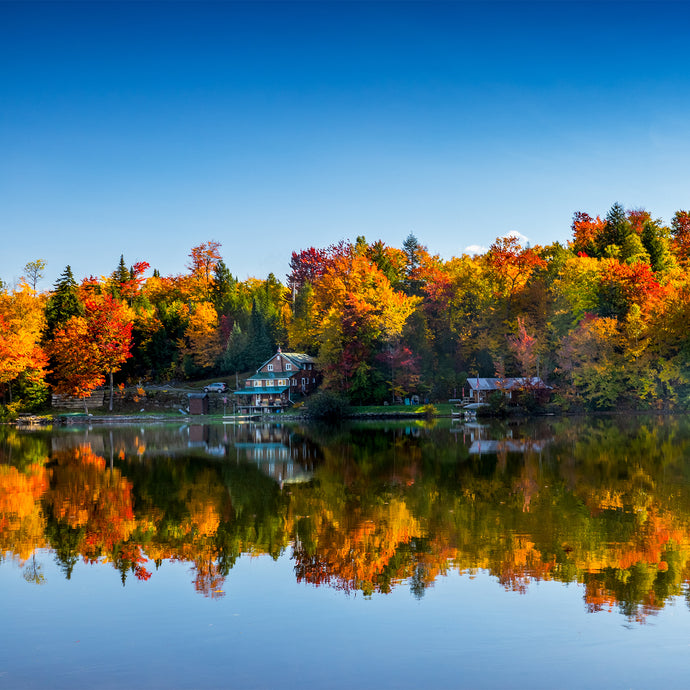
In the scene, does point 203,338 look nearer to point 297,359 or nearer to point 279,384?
point 297,359

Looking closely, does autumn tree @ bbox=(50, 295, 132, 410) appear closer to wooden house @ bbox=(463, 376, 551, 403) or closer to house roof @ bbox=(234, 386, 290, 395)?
house roof @ bbox=(234, 386, 290, 395)

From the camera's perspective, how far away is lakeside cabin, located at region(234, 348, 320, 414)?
73000 mm

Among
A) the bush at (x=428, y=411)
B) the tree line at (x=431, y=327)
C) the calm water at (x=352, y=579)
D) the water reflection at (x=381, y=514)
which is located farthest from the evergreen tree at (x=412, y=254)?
the calm water at (x=352, y=579)

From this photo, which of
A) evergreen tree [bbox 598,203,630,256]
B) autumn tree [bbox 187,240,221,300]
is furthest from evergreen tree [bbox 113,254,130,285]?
evergreen tree [bbox 598,203,630,256]

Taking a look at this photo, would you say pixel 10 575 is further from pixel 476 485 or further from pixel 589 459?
pixel 589 459

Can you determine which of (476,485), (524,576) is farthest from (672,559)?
(476,485)

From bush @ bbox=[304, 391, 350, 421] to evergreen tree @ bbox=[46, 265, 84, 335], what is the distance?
30.9 metres

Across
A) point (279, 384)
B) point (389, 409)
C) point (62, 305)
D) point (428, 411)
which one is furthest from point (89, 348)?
point (428, 411)

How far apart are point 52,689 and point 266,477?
17.3m

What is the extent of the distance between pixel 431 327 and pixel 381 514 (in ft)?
186

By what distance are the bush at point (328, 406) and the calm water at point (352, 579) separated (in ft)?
118

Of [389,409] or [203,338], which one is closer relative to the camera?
[389,409]

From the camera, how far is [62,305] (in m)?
74.6

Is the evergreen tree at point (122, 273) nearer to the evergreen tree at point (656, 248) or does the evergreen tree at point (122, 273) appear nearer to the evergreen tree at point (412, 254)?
the evergreen tree at point (412, 254)
